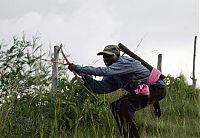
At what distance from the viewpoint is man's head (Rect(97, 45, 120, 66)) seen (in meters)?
6.08

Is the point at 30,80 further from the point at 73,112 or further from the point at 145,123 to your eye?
the point at 145,123

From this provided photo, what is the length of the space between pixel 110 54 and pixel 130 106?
66 centimetres

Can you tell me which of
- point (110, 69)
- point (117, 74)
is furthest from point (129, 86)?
point (110, 69)

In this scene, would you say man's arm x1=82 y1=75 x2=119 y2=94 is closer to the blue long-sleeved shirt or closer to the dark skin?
the blue long-sleeved shirt

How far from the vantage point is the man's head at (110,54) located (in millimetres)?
6078

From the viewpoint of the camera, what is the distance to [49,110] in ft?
22.1

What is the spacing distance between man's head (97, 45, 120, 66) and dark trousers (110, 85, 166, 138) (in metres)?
0.46

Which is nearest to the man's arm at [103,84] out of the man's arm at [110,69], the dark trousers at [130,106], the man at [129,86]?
the man at [129,86]

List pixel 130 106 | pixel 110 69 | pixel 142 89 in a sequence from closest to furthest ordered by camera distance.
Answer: pixel 110 69 → pixel 142 89 → pixel 130 106

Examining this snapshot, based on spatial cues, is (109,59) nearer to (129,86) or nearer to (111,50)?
(111,50)

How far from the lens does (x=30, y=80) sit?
22.5 feet

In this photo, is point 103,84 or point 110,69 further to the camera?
point 103,84

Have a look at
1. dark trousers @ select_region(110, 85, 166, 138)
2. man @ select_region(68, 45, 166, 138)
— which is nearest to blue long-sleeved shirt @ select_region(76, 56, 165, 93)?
man @ select_region(68, 45, 166, 138)

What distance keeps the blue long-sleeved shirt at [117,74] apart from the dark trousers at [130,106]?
10 centimetres
